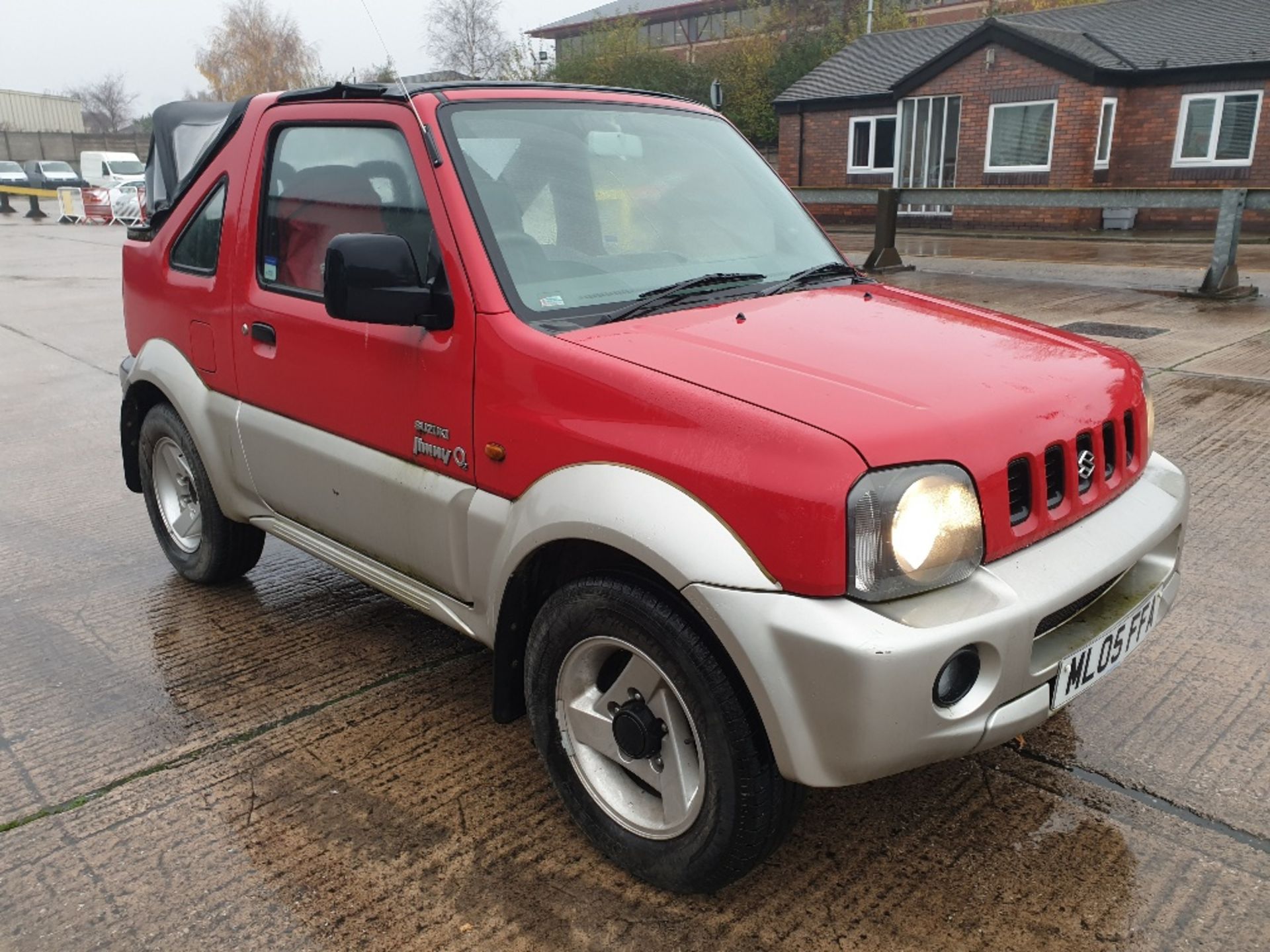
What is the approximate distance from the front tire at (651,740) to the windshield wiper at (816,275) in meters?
1.18

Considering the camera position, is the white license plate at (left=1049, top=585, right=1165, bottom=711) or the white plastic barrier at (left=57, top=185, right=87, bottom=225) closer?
the white license plate at (left=1049, top=585, right=1165, bottom=711)

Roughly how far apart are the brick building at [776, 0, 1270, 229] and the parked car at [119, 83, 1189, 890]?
19.0 m

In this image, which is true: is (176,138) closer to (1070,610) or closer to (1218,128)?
(1070,610)

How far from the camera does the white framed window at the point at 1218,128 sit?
768 inches

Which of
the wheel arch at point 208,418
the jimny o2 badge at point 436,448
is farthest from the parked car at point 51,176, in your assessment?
the jimny o2 badge at point 436,448

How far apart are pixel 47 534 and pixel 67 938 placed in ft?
10.5

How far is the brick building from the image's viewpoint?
19844mm

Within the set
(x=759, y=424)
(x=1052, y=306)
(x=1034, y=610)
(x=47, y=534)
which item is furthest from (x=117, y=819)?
(x=1052, y=306)

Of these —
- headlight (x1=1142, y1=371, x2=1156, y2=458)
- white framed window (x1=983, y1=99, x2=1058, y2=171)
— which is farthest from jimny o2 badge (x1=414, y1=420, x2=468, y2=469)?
white framed window (x1=983, y1=99, x2=1058, y2=171)

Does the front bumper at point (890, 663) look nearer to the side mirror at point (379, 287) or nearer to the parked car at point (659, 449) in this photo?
the parked car at point (659, 449)

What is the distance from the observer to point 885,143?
24562 mm

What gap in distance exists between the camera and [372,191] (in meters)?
3.12

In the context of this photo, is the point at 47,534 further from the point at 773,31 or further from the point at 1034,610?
the point at 773,31

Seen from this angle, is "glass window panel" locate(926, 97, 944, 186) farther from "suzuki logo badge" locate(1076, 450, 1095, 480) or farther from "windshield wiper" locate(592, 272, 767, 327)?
"suzuki logo badge" locate(1076, 450, 1095, 480)
